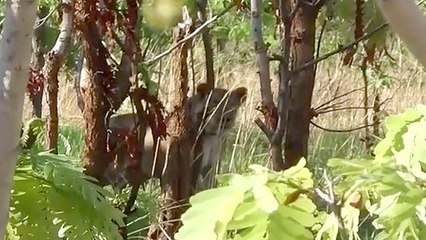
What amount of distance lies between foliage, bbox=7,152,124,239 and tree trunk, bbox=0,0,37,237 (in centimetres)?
38

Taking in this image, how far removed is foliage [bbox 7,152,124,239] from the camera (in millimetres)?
1273

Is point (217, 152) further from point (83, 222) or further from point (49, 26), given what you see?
point (83, 222)

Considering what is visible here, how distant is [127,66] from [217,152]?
236 centimetres

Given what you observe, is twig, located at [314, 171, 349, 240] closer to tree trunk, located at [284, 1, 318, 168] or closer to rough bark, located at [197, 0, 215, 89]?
tree trunk, located at [284, 1, 318, 168]

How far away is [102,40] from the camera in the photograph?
6.53ft

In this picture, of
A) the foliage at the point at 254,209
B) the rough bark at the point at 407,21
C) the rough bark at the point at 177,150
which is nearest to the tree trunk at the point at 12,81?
the foliage at the point at 254,209

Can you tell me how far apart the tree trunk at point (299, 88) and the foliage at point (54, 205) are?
34.3 inches

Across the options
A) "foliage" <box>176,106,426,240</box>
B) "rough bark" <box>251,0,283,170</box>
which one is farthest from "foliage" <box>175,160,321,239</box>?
"rough bark" <box>251,0,283,170</box>

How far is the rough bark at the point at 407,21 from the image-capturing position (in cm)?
65

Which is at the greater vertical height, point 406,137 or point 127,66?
point 127,66

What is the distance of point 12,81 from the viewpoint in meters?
0.89

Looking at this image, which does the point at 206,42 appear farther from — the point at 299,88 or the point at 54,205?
the point at 54,205

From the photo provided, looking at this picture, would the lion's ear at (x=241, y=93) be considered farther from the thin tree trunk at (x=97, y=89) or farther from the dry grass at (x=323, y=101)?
the thin tree trunk at (x=97, y=89)

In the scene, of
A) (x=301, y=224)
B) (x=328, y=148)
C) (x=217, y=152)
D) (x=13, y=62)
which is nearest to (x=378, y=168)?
(x=301, y=224)
